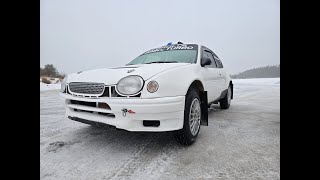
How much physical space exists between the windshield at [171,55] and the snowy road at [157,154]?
1.20 meters

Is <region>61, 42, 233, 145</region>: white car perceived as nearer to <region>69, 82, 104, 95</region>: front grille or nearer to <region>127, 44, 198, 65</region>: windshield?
<region>69, 82, 104, 95</region>: front grille

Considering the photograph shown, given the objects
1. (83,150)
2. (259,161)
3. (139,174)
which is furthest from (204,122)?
(83,150)

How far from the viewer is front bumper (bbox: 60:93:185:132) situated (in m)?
2.35

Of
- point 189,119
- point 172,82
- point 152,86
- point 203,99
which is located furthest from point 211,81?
point 152,86

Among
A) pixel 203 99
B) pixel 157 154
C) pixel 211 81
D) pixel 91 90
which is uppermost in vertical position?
pixel 211 81

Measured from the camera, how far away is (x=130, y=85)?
2.44 m

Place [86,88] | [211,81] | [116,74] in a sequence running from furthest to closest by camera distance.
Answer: [211,81], [86,88], [116,74]

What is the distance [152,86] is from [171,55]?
1475 millimetres

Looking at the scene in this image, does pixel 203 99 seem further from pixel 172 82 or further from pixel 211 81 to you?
pixel 172 82

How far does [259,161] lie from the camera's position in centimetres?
227

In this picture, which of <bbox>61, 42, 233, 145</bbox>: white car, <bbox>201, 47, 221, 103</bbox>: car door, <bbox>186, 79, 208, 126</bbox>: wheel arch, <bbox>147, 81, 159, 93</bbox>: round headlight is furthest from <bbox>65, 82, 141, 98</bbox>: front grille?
<bbox>201, 47, 221, 103</bbox>: car door

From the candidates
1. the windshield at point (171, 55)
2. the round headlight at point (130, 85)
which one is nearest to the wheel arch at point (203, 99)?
the windshield at point (171, 55)
